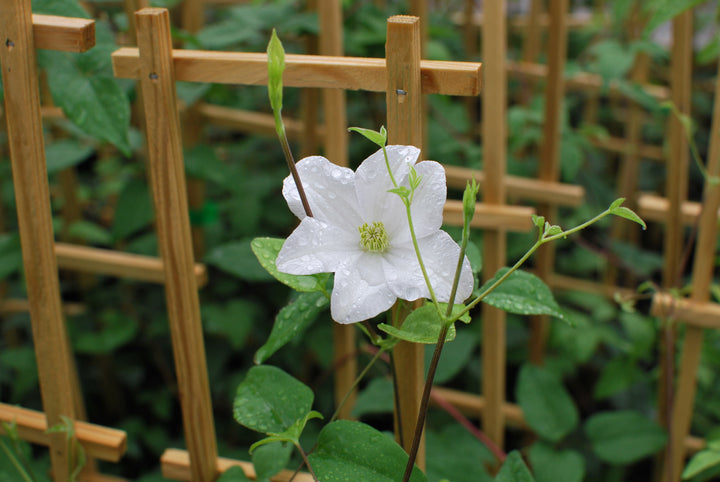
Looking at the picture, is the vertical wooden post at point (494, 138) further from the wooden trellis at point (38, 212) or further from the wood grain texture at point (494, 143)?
the wooden trellis at point (38, 212)

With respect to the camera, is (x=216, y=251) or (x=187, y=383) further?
A: (x=216, y=251)

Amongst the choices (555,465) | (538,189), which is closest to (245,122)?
(538,189)

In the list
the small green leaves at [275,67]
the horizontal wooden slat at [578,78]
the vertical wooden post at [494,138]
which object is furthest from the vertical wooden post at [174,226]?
the horizontal wooden slat at [578,78]

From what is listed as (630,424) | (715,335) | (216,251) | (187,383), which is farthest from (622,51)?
(187,383)

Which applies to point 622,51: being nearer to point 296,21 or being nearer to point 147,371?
point 296,21

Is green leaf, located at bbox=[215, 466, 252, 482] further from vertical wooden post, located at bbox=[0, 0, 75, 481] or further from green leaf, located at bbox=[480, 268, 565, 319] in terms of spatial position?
green leaf, located at bbox=[480, 268, 565, 319]

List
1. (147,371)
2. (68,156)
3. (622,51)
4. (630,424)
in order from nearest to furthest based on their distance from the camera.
A: (630,424)
(68,156)
(622,51)
(147,371)

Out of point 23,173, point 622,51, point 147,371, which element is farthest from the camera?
point 147,371
